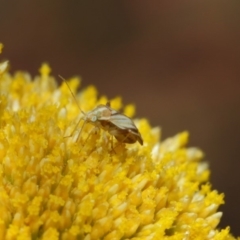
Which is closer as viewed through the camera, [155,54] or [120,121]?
[120,121]

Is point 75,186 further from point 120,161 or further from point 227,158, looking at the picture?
point 227,158

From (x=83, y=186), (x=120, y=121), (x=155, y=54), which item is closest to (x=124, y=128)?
(x=120, y=121)

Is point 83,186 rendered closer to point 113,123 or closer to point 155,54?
point 113,123

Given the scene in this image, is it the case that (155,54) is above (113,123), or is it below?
above

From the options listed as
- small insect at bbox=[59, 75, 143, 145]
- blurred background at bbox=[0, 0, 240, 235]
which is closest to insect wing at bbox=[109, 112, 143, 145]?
small insect at bbox=[59, 75, 143, 145]

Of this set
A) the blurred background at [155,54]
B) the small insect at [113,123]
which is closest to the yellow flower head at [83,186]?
the small insect at [113,123]

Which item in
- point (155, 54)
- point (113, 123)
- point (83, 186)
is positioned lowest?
point (83, 186)
